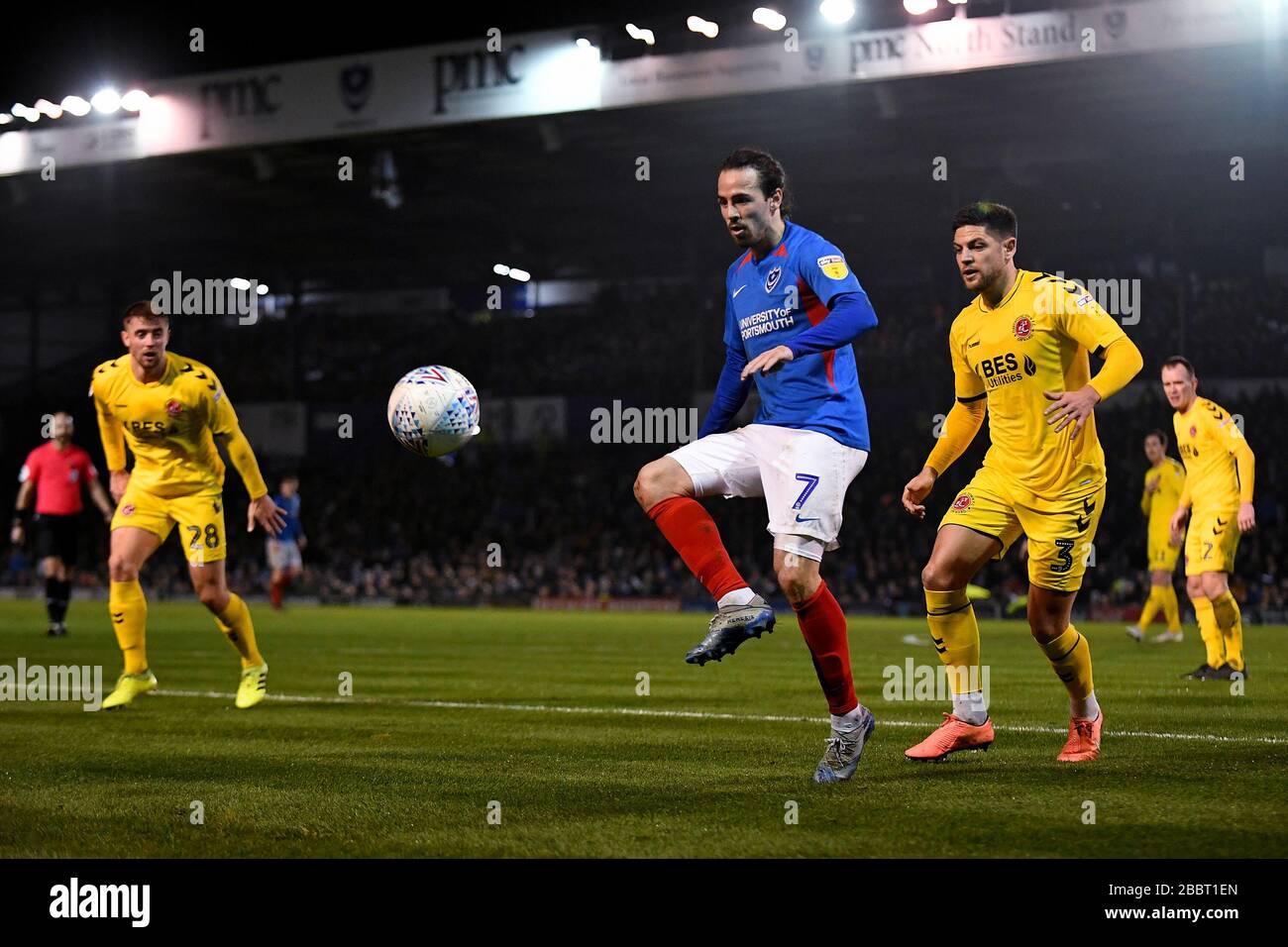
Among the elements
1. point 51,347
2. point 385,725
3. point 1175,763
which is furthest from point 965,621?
point 51,347

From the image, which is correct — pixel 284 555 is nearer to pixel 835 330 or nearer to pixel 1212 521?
pixel 1212 521

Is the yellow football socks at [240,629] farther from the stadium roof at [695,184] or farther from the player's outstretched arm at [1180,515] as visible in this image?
the stadium roof at [695,184]

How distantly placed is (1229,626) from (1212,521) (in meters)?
0.85

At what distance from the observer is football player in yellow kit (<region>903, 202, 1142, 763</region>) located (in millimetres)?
6508

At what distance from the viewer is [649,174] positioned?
3319 centimetres

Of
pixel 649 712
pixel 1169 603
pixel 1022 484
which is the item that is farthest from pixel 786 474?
pixel 1169 603

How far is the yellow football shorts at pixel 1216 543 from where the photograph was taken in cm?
1156

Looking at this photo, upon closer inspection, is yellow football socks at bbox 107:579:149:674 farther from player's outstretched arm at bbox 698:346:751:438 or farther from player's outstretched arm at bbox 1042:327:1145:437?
player's outstretched arm at bbox 1042:327:1145:437

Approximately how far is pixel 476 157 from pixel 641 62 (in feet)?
20.0

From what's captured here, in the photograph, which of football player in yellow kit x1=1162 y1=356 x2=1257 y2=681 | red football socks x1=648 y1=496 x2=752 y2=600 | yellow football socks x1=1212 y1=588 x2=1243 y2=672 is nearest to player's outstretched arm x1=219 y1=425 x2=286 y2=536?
red football socks x1=648 y1=496 x2=752 y2=600

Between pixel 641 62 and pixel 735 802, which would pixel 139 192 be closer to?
pixel 641 62

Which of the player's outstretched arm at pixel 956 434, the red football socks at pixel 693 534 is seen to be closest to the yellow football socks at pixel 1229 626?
the player's outstretched arm at pixel 956 434

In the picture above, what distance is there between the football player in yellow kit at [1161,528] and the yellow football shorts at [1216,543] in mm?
5032

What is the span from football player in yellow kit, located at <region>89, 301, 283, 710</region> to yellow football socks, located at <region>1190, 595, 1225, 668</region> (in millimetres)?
7195
